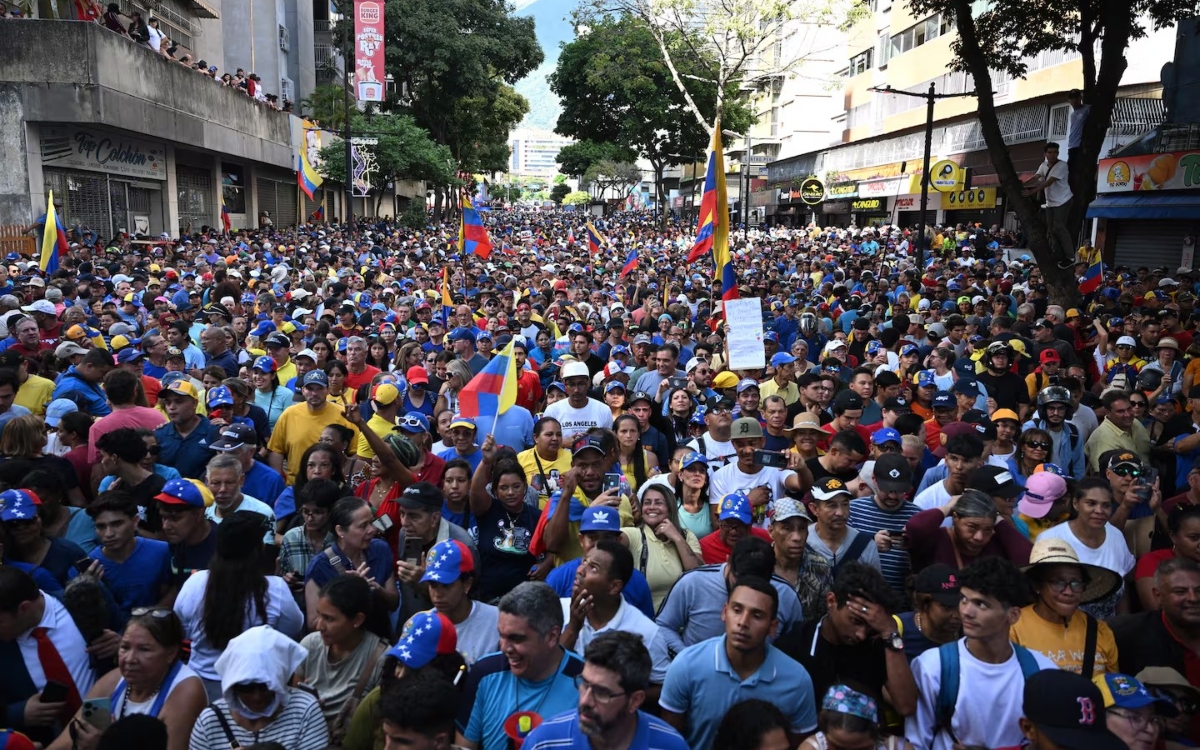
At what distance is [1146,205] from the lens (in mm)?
19203

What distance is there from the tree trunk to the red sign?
80.3ft

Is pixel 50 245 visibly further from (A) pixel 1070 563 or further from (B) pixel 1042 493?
(A) pixel 1070 563

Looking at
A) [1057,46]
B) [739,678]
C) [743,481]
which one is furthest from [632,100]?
[739,678]

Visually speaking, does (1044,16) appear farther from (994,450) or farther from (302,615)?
(302,615)

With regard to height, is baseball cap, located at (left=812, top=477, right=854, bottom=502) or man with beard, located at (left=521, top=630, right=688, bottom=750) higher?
baseball cap, located at (left=812, top=477, right=854, bottom=502)

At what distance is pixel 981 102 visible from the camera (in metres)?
15.1

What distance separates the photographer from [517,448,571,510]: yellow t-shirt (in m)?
5.93

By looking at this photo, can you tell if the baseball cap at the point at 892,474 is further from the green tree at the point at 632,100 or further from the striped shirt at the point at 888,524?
the green tree at the point at 632,100

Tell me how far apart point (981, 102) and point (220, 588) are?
1468 centimetres

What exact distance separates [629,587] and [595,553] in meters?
0.43

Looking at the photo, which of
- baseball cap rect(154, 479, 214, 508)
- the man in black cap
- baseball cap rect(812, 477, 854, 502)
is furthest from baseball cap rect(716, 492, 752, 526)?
baseball cap rect(154, 479, 214, 508)

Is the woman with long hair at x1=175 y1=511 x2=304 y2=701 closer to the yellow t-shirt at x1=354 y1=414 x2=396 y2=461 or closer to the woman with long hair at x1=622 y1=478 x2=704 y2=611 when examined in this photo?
the woman with long hair at x1=622 y1=478 x2=704 y2=611

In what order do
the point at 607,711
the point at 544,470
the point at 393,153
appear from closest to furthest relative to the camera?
the point at 607,711 < the point at 544,470 < the point at 393,153

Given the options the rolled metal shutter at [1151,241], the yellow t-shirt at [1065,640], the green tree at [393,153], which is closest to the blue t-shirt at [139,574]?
the yellow t-shirt at [1065,640]
